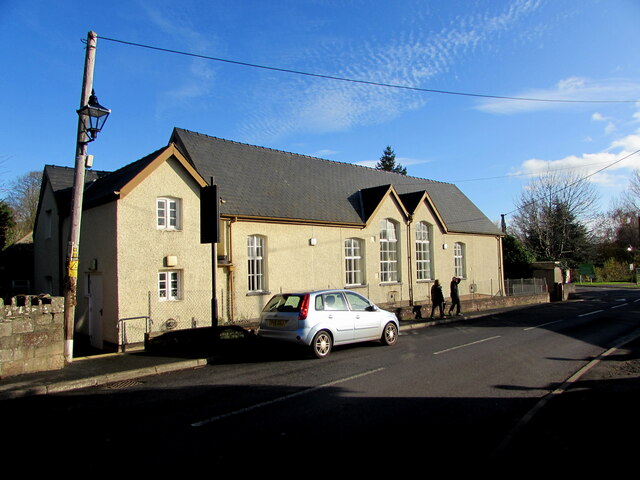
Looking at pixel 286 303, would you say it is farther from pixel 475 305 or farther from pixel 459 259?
pixel 459 259

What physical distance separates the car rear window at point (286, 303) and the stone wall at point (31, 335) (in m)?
4.65

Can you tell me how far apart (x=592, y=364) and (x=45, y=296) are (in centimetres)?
1162

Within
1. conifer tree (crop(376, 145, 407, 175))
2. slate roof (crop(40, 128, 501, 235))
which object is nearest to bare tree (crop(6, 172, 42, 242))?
slate roof (crop(40, 128, 501, 235))

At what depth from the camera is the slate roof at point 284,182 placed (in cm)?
1688

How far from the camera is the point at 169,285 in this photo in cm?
1342

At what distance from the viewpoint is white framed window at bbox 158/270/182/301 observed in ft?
43.5

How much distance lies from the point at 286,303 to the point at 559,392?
6128 mm

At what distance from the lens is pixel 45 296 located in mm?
9234

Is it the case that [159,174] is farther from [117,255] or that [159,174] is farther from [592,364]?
[592,364]

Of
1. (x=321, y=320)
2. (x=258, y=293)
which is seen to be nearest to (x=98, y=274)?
(x=258, y=293)

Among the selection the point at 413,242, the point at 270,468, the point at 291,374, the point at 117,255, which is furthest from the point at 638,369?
the point at 413,242

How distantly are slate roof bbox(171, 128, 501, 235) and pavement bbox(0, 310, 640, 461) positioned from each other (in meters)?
6.21

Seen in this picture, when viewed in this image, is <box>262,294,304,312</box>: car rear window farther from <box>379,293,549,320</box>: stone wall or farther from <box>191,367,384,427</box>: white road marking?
<box>379,293,549,320</box>: stone wall

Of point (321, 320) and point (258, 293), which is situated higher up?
Result: point (258, 293)
